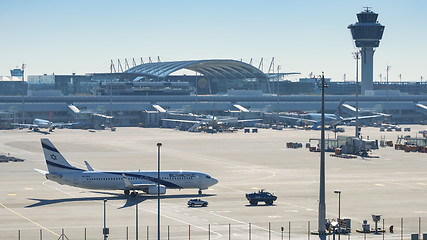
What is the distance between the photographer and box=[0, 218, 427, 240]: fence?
63.6 m

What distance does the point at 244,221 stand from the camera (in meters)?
71.6

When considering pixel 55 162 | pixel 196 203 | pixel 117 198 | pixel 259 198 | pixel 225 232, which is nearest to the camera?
pixel 225 232

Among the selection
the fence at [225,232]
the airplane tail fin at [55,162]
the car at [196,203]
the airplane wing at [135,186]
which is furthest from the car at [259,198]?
the airplane tail fin at [55,162]

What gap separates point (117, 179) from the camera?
8638cm

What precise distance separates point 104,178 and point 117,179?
57.7 inches

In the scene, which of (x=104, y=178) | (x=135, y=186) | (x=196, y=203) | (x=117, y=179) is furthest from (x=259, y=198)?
(x=104, y=178)

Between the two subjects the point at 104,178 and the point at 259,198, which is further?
the point at 104,178

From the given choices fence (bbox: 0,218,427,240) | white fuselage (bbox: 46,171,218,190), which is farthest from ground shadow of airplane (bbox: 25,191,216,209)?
fence (bbox: 0,218,427,240)

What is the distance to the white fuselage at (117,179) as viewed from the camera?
280 feet

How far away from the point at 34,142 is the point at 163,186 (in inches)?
3739

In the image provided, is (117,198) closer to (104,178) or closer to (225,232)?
(104,178)

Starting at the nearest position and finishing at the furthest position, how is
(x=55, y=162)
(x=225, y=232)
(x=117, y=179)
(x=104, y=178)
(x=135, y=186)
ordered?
(x=225, y=232), (x=55, y=162), (x=135, y=186), (x=104, y=178), (x=117, y=179)

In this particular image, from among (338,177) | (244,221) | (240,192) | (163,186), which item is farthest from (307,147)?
(244,221)

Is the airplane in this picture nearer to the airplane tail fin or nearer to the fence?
the airplane tail fin
